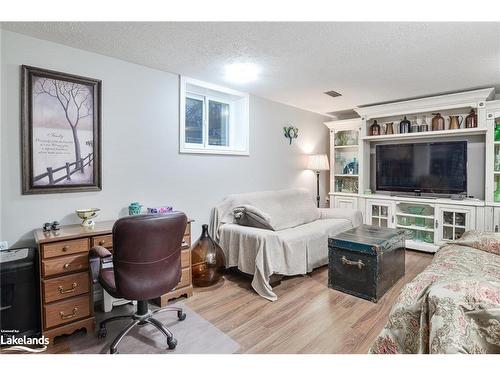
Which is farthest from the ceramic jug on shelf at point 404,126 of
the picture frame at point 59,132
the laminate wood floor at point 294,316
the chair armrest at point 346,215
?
the picture frame at point 59,132

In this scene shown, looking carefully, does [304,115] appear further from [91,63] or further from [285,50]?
[91,63]

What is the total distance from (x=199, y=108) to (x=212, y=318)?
2.39 m

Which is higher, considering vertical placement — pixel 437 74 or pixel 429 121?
pixel 437 74

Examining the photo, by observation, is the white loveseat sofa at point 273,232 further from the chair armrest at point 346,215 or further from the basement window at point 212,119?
the basement window at point 212,119

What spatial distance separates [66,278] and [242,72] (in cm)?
248

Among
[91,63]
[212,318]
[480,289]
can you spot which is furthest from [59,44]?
[480,289]

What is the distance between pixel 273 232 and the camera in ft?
9.39

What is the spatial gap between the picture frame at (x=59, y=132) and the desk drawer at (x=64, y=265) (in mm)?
661

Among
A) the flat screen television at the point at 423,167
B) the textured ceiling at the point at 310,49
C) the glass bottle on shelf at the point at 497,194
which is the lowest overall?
the glass bottle on shelf at the point at 497,194

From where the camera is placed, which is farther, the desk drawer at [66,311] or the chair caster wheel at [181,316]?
the chair caster wheel at [181,316]

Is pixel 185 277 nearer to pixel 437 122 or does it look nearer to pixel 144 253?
pixel 144 253

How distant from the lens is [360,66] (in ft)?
9.30

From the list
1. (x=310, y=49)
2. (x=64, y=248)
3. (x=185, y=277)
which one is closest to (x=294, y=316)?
(x=185, y=277)

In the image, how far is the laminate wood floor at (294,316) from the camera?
6.33 ft
